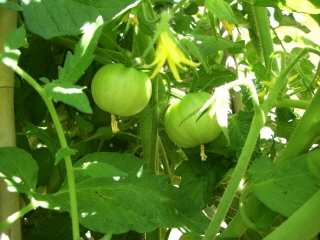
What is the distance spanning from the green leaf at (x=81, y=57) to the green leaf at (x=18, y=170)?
0.43 feet

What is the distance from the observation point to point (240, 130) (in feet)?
2.06

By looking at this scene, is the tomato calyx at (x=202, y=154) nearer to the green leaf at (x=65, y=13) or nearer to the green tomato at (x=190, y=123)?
the green tomato at (x=190, y=123)

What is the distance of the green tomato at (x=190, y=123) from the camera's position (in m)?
0.59

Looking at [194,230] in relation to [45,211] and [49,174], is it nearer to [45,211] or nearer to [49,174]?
[49,174]

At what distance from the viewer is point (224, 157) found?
659 millimetres

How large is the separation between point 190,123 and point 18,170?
212 millimetres

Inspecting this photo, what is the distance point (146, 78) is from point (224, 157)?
0.16 m

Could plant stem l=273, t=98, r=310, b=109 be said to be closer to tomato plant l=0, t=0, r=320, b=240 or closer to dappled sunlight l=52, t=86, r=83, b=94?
tomato plant l=0, t=0, r=320, b=240

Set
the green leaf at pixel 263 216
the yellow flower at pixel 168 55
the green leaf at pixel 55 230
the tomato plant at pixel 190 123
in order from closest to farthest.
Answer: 1. the yellow flower at pixel 168 55
2. the green leaf at pixel 263 216
3. the tomato plant at pixel 190 123
4. the green leaf at pixel 55 230

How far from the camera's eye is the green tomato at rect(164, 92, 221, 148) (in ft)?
1.92

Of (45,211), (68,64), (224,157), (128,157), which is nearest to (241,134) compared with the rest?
(224,157)

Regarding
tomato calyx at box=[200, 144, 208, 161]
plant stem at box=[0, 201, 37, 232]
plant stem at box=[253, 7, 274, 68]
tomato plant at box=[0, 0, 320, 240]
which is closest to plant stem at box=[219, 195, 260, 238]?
tomato plant at box=[0, 0, 320, 240]

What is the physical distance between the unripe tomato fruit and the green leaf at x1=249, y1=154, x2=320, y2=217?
0.57ft

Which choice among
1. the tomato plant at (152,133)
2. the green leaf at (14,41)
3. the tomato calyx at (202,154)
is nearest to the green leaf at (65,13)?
the tomato plant at (152,133)
